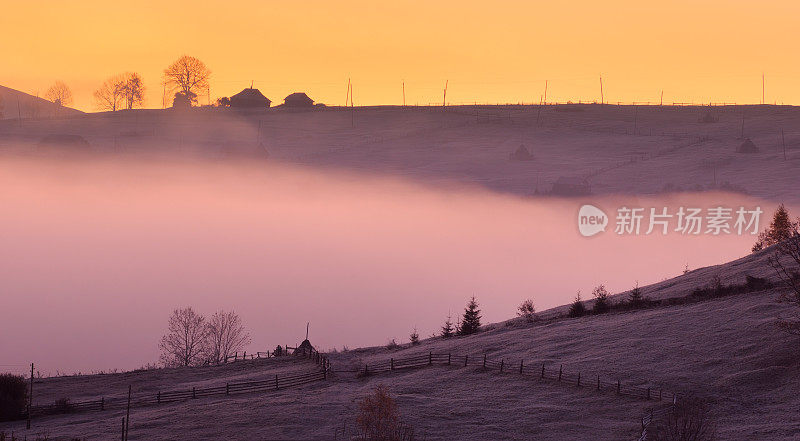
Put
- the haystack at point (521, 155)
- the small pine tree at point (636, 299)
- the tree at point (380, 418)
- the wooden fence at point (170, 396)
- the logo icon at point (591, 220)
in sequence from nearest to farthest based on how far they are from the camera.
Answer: the tree at point (380, 418) < the wooden fence at point (170, 396) < the small pine tree at point (636, 299) < the logo icon at point (591, 220) < the haystack at point (521, 155)

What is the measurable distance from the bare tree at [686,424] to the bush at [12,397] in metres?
33.8

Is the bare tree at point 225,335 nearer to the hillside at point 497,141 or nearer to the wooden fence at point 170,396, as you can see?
the wooden fence at point 170,396

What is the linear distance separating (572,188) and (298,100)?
2977 inches

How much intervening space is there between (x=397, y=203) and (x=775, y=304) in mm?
93084

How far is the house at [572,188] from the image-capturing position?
5133 inches

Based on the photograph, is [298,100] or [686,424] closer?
[686,424]

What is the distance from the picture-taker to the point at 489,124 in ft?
547

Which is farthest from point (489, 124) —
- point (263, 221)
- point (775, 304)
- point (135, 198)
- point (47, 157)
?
point (775, 304)

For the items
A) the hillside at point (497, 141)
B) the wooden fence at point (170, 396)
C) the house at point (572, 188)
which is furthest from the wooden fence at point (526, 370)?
the house at point (572, 188)

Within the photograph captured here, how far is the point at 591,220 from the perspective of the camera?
133750mm

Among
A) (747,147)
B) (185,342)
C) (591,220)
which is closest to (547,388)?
(185,342)

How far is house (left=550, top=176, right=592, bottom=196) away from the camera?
130 metres

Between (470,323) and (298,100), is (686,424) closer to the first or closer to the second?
(470,323)

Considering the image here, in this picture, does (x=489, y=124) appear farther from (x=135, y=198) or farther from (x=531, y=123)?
(x=135, y=198)
